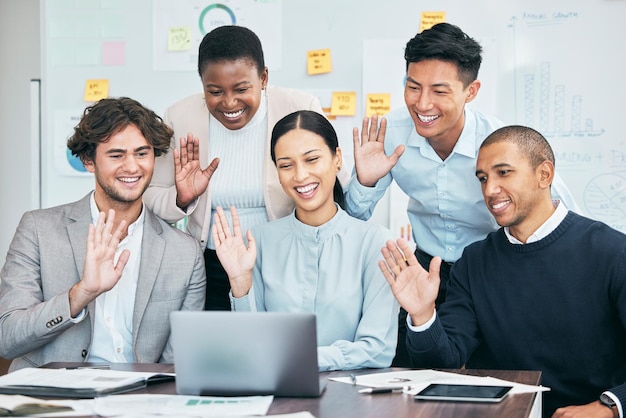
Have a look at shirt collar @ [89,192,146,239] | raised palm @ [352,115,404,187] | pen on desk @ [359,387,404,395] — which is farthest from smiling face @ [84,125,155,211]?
pen on desk @ [359,387,404,395]

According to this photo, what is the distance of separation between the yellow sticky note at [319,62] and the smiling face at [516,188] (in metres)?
1.66

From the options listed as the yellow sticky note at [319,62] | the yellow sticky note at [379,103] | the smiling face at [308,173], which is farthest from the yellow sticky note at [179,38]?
the smiling face at [308,173]

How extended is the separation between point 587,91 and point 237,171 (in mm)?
1764

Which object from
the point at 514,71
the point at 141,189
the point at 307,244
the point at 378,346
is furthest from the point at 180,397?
the point at 514,71

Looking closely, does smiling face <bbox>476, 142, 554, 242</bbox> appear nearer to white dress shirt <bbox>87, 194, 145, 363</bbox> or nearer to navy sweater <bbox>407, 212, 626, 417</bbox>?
navy sweater <bbox>407, 212, 626, 417</bbox>

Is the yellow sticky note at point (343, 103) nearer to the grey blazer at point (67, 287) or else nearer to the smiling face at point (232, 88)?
the smiling face at point (232, 88)

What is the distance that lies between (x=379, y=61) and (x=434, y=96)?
1298 millimetres

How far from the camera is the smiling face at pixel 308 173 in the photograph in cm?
236

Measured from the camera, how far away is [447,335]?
7.11 ft

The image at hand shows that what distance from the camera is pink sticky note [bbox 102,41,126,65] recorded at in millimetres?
4027

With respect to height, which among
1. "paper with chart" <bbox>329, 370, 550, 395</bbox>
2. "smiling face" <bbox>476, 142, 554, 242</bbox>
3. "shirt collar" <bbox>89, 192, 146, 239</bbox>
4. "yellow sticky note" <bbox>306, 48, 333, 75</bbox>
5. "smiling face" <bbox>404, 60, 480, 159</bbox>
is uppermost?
"yellow sticky note" <bbox>306, 48, 333, 75</bbox>

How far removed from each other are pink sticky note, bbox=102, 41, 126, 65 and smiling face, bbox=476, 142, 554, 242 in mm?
2286

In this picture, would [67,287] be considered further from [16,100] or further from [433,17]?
[16,100]

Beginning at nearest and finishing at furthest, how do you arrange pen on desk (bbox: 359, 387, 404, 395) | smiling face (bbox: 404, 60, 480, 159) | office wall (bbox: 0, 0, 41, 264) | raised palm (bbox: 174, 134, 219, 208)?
pen on desk (bbox: 359, 387, 404, 395), smiling face (bbox: 404, 60, 480, 159), raised palm (bbox: 174, 134, 219, 208), office wall (bbox: 0, 0, 41, 264)
